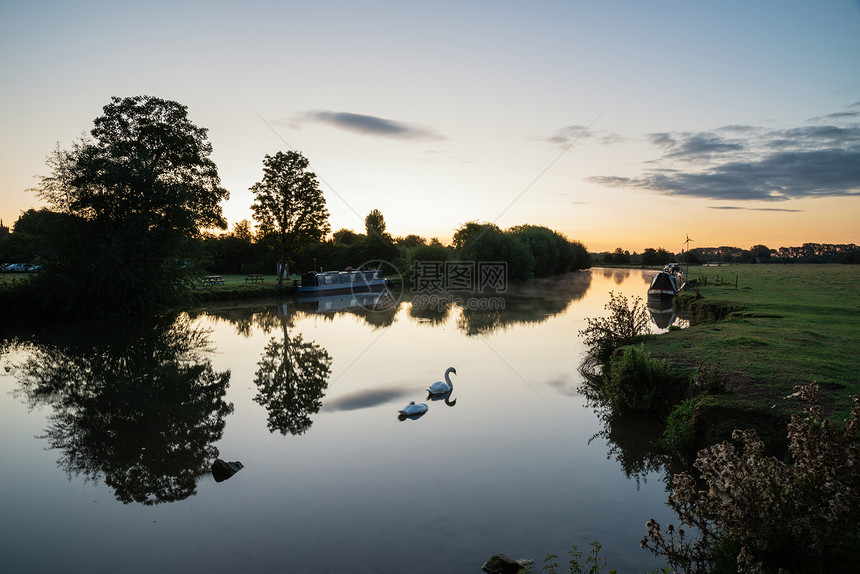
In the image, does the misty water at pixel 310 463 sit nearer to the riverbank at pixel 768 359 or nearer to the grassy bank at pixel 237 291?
the riverbank at pixel 768 359

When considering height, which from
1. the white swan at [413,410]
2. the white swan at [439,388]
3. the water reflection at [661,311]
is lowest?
the white swan at [413,410]

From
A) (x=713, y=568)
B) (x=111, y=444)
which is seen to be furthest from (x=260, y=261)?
(x=713, y=568)

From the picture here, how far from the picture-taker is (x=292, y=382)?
1277 centimetres

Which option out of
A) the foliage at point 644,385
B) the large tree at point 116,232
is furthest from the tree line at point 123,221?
the foliage at point 644,385

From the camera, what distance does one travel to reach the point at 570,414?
33.8ft

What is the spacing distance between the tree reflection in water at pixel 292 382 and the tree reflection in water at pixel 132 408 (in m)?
1.00

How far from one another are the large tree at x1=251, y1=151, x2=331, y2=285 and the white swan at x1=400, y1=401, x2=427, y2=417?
107 ft

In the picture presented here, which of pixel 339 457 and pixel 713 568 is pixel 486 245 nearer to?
pixel 339 457

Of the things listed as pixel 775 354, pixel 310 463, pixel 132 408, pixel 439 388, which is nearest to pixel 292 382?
pixel 132 408

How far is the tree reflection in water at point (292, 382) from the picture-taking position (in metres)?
10.1

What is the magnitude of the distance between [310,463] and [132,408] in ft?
17.9

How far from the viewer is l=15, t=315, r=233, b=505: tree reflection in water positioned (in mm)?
7691

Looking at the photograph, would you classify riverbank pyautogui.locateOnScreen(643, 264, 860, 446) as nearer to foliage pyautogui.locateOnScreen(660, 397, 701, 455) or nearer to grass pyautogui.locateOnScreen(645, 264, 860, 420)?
grass pyautogui.locateOnScreen(645, 264, 860, 420)

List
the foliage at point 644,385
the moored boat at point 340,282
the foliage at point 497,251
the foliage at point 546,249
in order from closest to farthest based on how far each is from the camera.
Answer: the foliage at point 644,385, the moored boat at point 340,282, the foliage at point 497,251, the foliage at point 546,249
